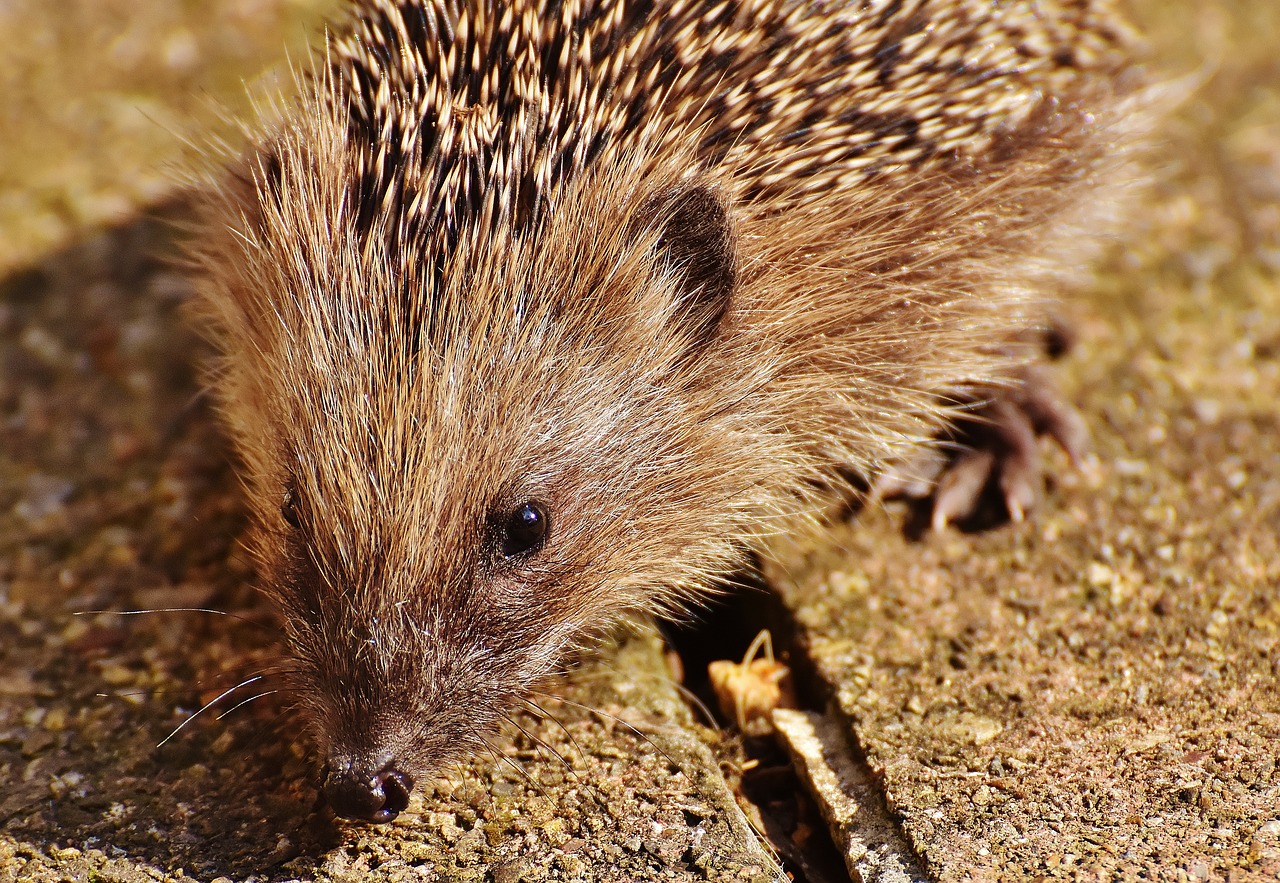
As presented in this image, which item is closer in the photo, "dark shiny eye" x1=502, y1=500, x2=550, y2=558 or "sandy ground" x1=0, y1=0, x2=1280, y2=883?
"sandy ground" x1=0, y1=0, x2=1280, y2=883

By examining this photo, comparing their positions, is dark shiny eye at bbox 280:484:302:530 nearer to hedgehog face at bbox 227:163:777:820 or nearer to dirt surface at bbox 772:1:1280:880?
hedgehog face at bbox 227:163:777:820

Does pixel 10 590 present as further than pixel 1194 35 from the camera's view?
No

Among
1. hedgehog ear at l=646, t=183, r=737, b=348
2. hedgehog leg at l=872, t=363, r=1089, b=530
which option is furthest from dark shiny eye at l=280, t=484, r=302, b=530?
hedgehog leg at l=872, t=363, r=1089, b=530

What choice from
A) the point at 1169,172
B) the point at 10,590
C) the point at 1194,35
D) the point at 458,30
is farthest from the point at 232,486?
the point at 1194,35

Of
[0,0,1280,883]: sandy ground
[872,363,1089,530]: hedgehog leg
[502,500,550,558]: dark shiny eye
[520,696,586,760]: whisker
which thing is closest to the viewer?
[0,0,1280,883]: sandy ground

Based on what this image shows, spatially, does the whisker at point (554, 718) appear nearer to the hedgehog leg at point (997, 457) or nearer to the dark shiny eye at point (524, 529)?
the dark shiny eye at point (524, 529)

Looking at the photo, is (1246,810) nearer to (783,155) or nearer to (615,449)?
(615,449)

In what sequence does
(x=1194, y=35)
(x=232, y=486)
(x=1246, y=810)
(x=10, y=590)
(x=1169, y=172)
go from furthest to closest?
(x=1194, y=35)
(x=1169, y=172)
(x=232, y=486)
(x=10, y=590)
(x=1246, y=810)

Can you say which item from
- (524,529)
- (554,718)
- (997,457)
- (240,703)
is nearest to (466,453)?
(524,529)
